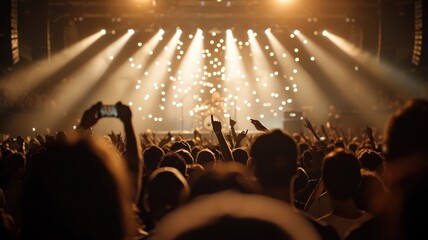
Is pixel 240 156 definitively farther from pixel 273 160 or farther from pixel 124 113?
pixel 273 160

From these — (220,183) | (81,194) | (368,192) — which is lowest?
(368,192)

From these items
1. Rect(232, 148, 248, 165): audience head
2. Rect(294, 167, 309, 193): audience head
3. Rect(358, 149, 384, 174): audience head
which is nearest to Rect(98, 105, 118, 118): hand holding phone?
Rect(294, 167, 309, 193): audience head

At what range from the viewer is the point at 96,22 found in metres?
23.7

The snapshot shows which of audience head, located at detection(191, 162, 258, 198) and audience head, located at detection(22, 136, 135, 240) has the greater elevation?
audience head, located at detection(22, 136, 135, 240)

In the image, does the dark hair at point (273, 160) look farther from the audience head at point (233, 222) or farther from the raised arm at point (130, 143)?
the audience head at point (233, 222)

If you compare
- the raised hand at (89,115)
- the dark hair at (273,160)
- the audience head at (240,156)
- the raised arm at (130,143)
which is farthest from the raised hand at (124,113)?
the audience head at (240,156)

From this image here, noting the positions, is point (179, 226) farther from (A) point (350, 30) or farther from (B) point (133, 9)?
(A) point (350, 30)

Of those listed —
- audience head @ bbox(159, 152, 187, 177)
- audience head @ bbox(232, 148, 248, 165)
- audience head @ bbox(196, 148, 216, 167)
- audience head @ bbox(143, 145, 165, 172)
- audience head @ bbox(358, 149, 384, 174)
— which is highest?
audience head @ bbox(159, 152, 187, 177)

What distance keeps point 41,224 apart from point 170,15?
20.5 metres

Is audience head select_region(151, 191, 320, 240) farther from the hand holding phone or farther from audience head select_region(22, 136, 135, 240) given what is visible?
the hand holding phone

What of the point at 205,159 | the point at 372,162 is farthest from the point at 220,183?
the point at 205,159

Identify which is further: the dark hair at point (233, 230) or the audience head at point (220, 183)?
the audience head at point (220, 183)

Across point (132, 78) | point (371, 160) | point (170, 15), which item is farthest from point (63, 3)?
point (371, 160)

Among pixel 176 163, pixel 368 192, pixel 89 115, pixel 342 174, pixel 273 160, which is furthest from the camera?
pixel 176 163
